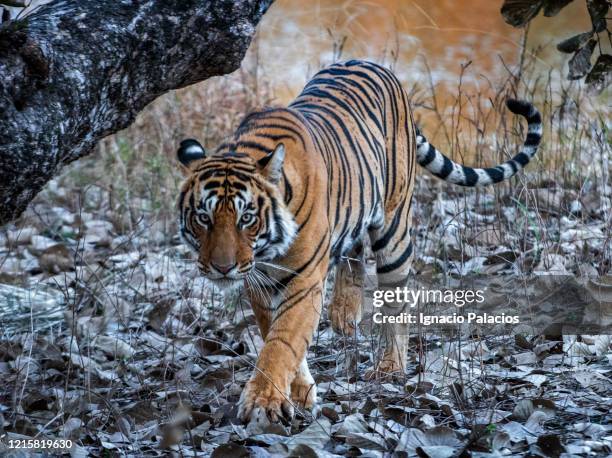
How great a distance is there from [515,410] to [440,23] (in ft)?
32.1

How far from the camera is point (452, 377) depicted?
3779 millimetres

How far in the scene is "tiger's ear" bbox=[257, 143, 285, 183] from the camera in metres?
3.77

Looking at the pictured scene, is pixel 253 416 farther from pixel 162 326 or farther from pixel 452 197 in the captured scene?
pixel 452 197

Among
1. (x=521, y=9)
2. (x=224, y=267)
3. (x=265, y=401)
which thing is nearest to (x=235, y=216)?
(x=224, y=267)

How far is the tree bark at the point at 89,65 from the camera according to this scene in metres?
3.17

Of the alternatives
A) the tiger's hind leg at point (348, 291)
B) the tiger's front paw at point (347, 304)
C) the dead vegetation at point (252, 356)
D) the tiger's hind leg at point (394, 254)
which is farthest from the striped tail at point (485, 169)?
the tiger's front paw at point (347, 304)

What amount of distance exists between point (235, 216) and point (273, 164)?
26cm

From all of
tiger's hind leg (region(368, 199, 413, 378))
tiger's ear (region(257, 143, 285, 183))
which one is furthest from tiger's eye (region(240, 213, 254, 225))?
tiger's hind leg (region(368, 199, 413, 378))

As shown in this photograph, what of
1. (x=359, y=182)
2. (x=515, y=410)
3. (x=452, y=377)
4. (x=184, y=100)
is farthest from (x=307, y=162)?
(x=184, y=100)

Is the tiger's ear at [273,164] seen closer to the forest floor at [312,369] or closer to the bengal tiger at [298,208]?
the bengal tiger at [298,208]

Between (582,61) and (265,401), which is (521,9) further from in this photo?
(265,401)

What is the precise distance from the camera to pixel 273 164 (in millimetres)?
3795

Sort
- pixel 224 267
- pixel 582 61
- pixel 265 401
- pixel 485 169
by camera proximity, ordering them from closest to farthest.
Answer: pixel 582 61 < pixel 265 401 < pixel 224 267 < pixel 485 169

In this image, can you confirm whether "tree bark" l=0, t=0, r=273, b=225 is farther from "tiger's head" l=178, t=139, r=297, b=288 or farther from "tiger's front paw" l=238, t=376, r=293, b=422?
"tiger's front paw" l=238, t=376, r=293, b=422
